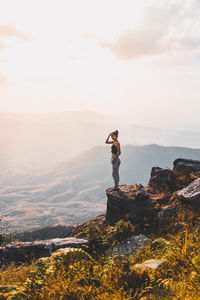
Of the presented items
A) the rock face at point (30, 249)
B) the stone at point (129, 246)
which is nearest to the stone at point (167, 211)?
the stone at point (129, 246)

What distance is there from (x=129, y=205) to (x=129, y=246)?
5601mm

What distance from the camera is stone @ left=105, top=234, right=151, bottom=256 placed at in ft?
32.3

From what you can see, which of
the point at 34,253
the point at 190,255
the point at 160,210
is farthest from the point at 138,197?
the point at 190,255

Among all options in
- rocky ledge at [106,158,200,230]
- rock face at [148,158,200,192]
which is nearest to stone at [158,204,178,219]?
rocky ledge at [106,158,200,230]

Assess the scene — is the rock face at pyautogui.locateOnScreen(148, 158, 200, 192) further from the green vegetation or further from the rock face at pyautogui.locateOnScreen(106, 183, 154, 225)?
the green vegetation

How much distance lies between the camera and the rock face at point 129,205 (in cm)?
1483

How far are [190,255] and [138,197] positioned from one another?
33.3ft

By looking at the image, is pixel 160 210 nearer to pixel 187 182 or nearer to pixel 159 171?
pixel 187 182

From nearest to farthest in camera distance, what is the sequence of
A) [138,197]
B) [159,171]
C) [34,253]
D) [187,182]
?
[34,253] < [138,197] < [187,182] < [159,171]

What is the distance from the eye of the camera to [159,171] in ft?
67.1

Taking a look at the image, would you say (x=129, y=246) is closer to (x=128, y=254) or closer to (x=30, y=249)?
(x=128, y=254)

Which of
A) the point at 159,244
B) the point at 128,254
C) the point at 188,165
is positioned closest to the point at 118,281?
the point at 128,254

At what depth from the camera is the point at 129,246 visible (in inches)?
412

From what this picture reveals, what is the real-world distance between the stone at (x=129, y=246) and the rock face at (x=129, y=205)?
11.0 feet
